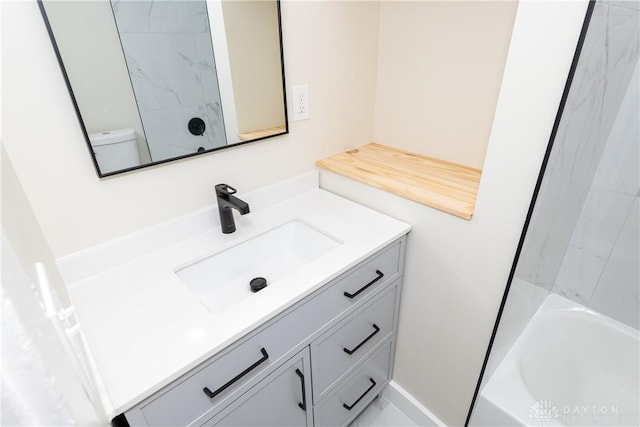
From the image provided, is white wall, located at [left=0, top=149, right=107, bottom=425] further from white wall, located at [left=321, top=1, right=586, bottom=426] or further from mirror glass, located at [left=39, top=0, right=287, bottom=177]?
white wall, located at [left=321, top=1, right=586, bottom=426]

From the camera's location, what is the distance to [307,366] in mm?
1023

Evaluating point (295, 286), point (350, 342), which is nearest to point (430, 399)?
point (350, 342)

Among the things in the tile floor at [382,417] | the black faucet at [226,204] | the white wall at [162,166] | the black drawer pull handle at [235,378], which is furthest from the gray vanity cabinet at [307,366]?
the white wall at [162,166]

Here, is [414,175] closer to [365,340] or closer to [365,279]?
[365,279]

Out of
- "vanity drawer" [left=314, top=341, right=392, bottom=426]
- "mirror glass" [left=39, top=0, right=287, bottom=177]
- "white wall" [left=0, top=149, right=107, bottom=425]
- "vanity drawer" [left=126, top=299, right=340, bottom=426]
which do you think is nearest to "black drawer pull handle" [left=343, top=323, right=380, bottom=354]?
"vanity drawer" [left=314, top=341, right=392, bottom=426]

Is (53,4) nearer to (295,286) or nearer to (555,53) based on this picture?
(295,286)

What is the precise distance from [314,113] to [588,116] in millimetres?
920

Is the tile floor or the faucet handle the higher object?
the faucet handle

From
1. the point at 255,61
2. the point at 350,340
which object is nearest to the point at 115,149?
the point at 255,61

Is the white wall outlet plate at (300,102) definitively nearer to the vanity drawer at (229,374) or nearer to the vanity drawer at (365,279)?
the vanity drawer at (365,279)

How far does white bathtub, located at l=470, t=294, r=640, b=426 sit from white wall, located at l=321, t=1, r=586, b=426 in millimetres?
199

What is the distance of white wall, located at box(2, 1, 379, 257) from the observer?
775mm

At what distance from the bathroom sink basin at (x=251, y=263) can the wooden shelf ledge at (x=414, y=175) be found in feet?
0.97

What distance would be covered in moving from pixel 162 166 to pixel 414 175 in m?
0.89
